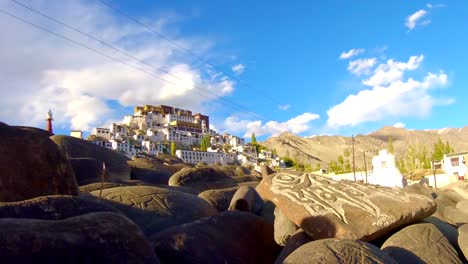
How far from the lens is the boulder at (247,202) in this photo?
7539mm

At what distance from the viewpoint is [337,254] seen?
345cm

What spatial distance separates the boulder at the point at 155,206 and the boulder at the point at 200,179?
4.66 meters

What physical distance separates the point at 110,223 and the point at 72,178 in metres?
2.72

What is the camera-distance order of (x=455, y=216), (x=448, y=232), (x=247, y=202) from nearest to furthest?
(x=448, y=232) < (x=247, y=202) < (x=455, y=216)

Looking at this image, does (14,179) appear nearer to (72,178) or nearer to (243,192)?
(72,178)

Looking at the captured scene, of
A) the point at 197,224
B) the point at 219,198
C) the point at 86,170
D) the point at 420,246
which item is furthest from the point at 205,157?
the point at 420,246

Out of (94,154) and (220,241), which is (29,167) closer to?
(220,241)

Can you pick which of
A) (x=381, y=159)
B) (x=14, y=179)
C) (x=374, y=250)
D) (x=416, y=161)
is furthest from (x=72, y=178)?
(x=416, y=161)

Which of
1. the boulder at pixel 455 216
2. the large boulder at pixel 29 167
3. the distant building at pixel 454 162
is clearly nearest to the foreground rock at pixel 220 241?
the large boulder at pixel 29 167

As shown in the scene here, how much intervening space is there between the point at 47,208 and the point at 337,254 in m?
2.47

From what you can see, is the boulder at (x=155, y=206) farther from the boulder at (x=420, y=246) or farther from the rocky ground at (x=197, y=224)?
the boulder at (x=420, y=246)

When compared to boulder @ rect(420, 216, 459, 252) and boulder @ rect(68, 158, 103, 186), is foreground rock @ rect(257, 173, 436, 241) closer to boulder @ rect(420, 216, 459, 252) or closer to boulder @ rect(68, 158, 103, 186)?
boulder @ rect(420, 216, 459, 252)

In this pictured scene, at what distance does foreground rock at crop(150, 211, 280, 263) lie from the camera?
4211 millimetres

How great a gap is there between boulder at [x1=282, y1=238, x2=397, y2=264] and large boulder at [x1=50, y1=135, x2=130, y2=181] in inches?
400
